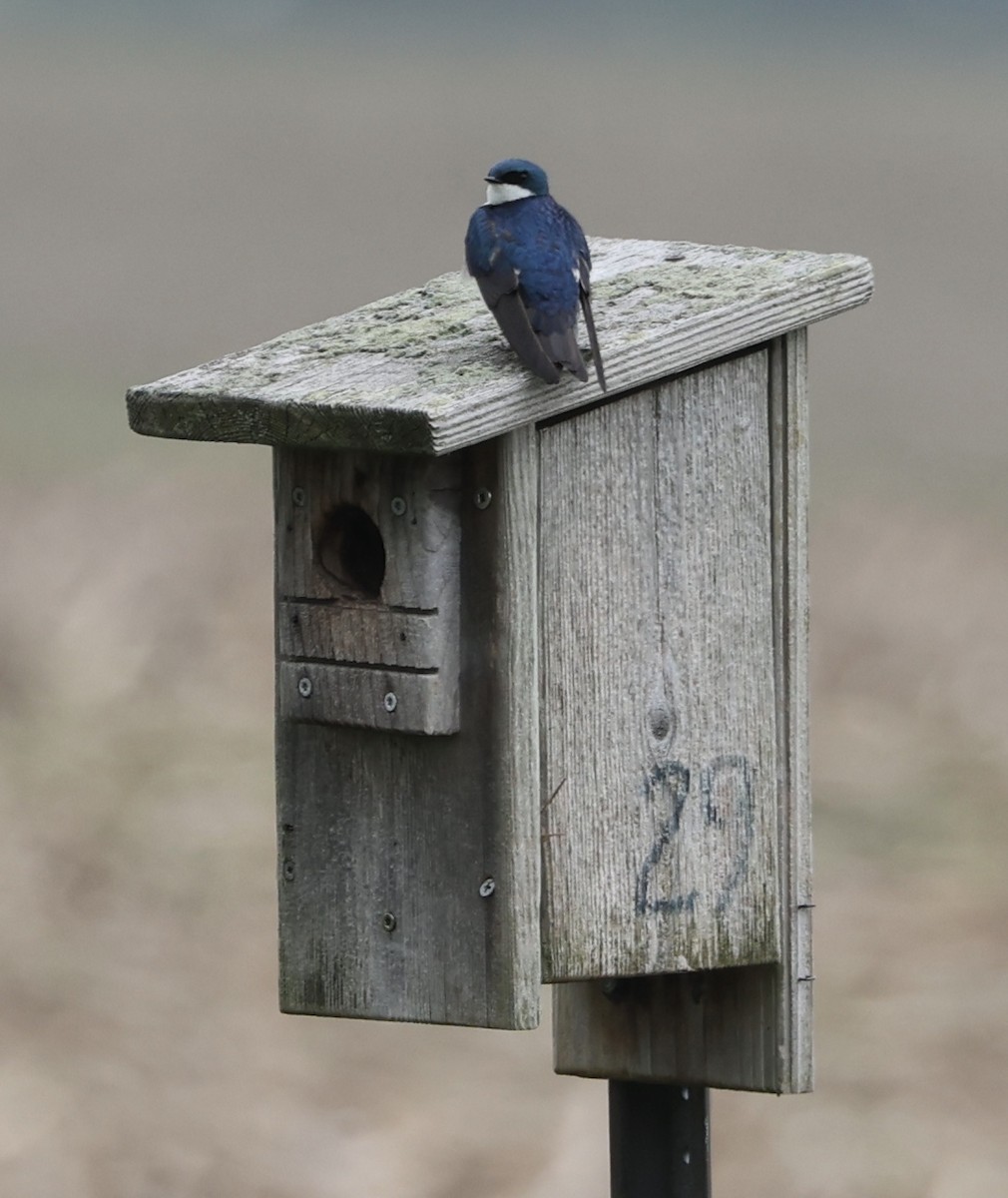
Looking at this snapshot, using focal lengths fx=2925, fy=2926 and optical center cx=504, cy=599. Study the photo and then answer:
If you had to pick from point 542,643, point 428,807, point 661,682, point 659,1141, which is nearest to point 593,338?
point 542,643

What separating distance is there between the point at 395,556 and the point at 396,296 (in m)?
0.56

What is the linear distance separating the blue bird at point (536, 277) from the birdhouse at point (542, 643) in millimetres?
45

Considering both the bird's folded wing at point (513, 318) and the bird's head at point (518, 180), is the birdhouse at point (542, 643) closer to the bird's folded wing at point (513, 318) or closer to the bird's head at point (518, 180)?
the bird's folded wing at point (513, 318)

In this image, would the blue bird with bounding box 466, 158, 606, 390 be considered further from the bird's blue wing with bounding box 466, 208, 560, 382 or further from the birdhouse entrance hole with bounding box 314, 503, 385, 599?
the birdhouse entrance hole with bounding box 314, 503, 385, 599

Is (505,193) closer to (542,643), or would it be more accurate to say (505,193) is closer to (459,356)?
(459,356)

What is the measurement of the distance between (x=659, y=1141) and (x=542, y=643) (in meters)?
0.81

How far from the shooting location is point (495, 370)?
3402 millimetres

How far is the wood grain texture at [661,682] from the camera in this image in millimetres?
3555

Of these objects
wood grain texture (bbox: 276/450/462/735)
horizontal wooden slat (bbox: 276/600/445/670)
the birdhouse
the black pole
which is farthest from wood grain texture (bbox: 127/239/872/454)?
the black pole

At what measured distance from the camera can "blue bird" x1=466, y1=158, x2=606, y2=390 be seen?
11.1ft

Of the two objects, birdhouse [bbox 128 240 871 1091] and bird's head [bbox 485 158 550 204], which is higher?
→ bird's head [bbox 485 158 550 204]

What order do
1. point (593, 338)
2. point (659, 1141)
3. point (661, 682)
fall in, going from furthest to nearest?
point (659, 1141)
point (661, 682)
point (593, 338)

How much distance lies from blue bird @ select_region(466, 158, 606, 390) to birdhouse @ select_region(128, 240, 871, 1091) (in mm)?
45

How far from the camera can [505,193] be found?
12.6ft
